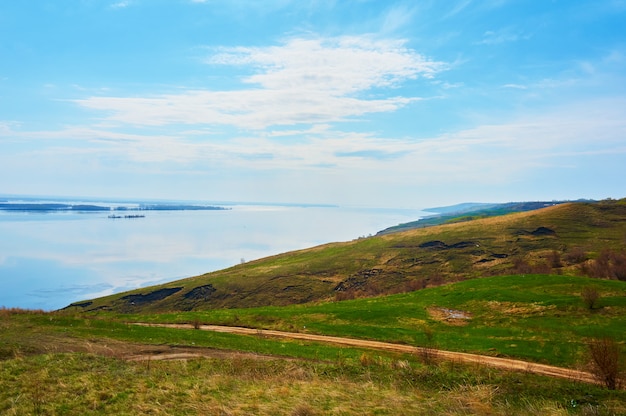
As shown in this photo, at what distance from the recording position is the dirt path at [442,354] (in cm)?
2394

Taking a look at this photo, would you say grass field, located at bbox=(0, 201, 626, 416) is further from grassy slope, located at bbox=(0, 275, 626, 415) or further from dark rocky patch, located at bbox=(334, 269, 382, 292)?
dark rocky patch, located at bbox=(334, 269, 382, 292)

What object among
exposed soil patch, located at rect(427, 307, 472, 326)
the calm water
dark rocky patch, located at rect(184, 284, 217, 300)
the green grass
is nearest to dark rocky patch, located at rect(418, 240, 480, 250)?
dark rocky patch, located at rect(184, 284, 217, 300)

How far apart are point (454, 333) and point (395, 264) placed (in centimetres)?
5536

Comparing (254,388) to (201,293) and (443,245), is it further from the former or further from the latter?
(443,245)

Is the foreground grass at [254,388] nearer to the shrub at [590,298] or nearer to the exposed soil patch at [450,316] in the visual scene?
the exposed soil patch at [450,316]

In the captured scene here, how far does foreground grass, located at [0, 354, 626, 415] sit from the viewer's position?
12.9 m

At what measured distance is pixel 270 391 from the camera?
14914 millimetres

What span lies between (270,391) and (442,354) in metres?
17.5

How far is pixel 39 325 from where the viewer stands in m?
29.3

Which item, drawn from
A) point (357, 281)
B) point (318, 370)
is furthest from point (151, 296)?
point (318, 370)

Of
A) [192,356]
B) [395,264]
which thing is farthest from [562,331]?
[395,264]

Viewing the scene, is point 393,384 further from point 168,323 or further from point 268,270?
point 268,270

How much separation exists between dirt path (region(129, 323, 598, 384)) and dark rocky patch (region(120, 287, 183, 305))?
46.6m

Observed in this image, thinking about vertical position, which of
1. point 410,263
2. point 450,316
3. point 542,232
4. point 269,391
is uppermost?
point 542,232
